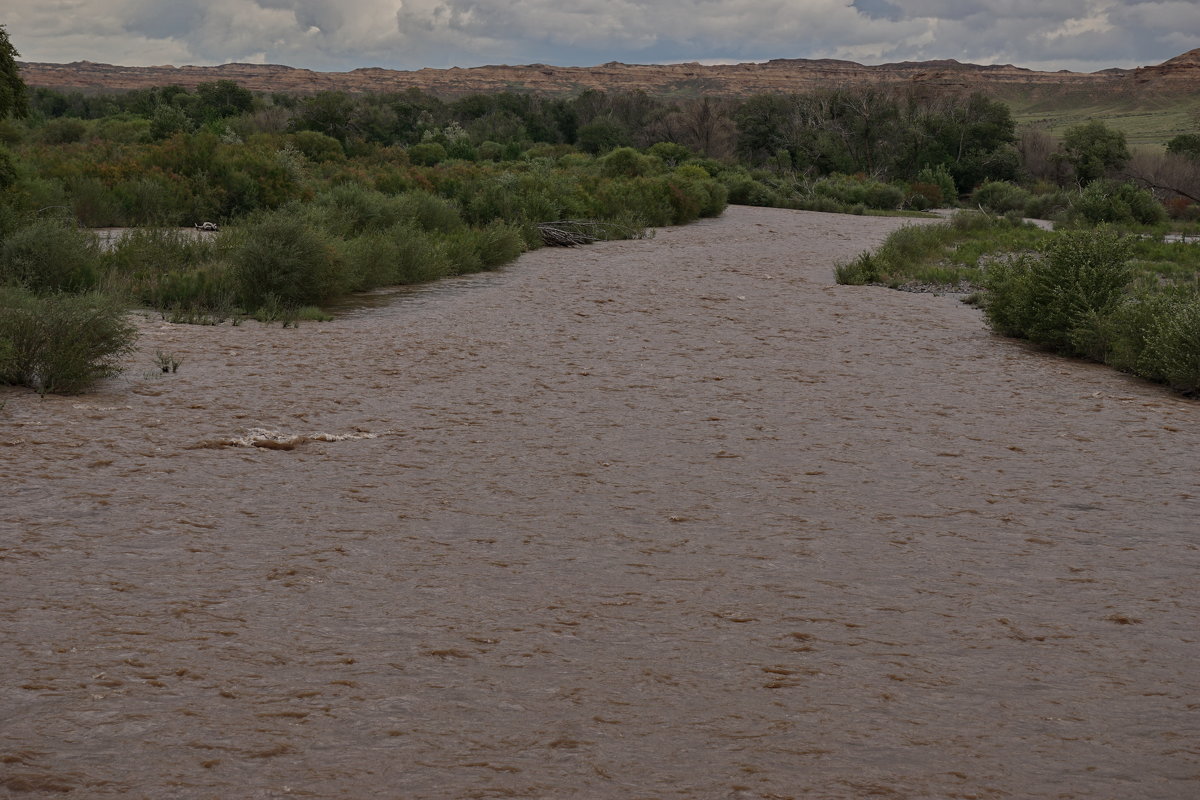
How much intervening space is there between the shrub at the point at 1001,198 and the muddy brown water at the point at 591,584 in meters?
34.8

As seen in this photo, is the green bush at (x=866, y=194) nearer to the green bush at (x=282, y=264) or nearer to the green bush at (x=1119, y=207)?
the green bush at (x=1119, y=207)

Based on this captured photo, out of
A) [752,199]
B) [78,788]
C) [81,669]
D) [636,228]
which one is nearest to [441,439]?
[81,669]

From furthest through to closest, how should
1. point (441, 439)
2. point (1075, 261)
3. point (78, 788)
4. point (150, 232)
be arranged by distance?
point (150, 232) < point (1075, 261) < point (441, 439) < point (78, 788)

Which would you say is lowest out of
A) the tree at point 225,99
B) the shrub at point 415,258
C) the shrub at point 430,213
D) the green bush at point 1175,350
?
the green bush at point 1175,350

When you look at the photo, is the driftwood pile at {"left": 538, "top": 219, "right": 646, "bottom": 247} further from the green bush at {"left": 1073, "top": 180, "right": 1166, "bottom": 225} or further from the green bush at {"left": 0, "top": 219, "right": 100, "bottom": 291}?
the green bush at {"left": 0, "top": 219, "right": 100, "bottom": 291}

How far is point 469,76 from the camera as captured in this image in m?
169

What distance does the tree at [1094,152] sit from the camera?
5362 centimetres

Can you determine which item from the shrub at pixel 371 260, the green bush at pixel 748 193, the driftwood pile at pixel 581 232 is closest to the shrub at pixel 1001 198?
the green bush at pixel 748 193

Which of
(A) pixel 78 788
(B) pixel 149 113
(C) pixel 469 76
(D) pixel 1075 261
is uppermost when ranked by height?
(C) pixel 469 76

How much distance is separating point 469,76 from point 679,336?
161669 mm

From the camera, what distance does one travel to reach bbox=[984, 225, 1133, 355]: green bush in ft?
48.3

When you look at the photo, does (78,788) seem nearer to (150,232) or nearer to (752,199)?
(150,232)

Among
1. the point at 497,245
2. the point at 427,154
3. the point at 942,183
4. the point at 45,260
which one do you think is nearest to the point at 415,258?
the point at 497,245

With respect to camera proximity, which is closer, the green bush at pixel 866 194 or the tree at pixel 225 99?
the green bush at pixel 866 194
